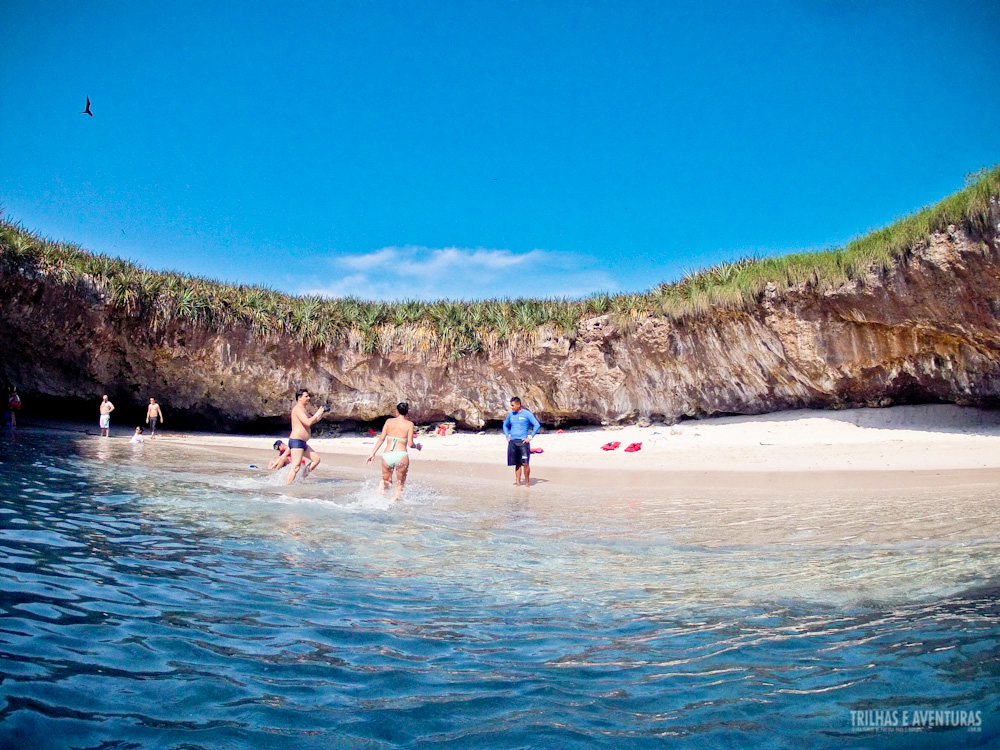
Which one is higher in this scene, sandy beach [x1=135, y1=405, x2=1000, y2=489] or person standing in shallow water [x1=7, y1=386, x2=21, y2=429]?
person standing in shallow water [x1=7, y1=386, x2=21, y2=429]

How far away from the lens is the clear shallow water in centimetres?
246

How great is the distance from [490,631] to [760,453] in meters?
10.8

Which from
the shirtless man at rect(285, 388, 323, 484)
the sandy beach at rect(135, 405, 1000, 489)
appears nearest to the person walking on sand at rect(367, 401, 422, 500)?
the shirtless man at rect(285, 388, 323, 484)

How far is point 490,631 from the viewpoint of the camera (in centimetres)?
353

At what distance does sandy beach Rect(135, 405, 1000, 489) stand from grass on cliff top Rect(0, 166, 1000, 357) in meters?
3.13

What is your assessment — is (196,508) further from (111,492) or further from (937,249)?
(937,249)

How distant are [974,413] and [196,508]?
14340mm

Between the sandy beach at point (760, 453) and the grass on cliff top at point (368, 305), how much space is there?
313cm

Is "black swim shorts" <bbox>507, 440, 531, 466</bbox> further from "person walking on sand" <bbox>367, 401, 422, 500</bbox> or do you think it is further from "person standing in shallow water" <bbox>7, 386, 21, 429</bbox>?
"person standing in shallow water" <bbox>7, 386, 21, 429</bbox>

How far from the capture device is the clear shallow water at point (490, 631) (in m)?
2.46

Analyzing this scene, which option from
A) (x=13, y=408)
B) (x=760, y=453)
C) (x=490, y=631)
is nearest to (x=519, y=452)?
(x=760, y=453)

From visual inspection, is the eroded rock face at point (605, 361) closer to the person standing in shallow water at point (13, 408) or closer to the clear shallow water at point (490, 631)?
the person standing in shallow water at point (13, 408)

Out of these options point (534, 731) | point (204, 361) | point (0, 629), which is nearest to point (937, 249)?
point (534, 731)

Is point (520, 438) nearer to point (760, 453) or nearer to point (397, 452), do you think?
point (397, 452)
